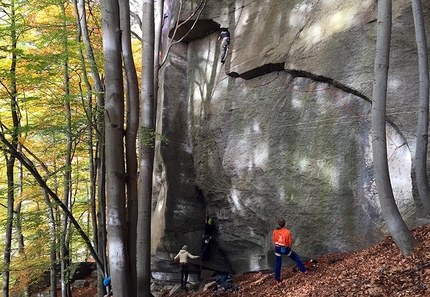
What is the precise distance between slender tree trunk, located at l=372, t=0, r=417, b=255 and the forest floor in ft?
1.06

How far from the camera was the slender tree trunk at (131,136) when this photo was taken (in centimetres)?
452

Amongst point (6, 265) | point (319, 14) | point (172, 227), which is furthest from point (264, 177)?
point (6, 265)

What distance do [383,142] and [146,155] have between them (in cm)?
520

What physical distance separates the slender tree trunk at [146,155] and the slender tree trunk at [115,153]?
244cm

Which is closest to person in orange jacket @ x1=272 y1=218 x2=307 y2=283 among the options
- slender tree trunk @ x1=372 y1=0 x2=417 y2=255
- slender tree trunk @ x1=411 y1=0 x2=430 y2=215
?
slender tree trunk @ x1=372 y1=0 x2=417 y2=255

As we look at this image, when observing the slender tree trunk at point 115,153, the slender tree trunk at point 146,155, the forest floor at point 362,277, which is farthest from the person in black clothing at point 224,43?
the slender tree trunk at point 115,153

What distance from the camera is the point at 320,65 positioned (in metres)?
8.62

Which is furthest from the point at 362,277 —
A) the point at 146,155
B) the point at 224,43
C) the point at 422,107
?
the point at 224,43

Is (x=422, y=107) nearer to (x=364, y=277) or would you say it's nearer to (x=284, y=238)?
(x=364, y=277)

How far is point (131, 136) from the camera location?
15.7 ft

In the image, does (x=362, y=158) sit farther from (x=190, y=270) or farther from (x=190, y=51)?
(x=190, y=51)

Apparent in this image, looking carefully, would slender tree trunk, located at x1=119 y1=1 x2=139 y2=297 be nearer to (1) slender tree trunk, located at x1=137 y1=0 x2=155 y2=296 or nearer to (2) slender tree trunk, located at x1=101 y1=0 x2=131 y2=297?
(2) slender tree trunk, located at x1=101 y1=0 x2=131 y2=297

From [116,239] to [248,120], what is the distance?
693cm

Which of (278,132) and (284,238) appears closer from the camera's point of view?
(284,238)
